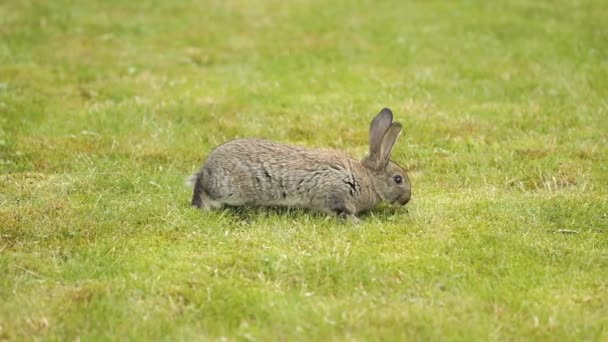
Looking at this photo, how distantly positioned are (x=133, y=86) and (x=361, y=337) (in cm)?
1061

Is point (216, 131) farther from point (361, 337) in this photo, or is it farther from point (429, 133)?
point (361, 337)

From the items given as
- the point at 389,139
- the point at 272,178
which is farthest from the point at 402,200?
the point at 272,178

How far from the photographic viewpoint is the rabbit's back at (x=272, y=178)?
31.7 feet

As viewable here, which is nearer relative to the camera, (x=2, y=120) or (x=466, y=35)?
(x=2, y=120)

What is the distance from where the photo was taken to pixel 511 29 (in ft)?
66.3

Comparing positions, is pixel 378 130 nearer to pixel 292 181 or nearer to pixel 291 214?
pixel 292 181

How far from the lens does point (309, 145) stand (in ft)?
42.6

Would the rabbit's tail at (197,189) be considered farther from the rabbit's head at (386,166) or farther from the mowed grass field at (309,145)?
the rabbit's head at (386,166)

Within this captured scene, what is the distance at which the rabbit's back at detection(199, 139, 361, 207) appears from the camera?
966cm

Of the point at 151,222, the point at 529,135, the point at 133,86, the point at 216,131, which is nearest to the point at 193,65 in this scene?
the point at 133,86

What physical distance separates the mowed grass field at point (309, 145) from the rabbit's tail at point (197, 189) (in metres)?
0.26

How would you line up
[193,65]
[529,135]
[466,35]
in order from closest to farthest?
[529,135], [193,65], [466,35]

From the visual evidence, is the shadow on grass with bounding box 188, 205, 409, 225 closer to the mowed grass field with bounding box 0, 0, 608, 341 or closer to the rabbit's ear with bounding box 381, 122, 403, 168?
the mowed grass field with bounding box 0, 0, 608, 341

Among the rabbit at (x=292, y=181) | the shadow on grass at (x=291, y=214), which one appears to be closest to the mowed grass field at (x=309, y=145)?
the shadow on grass at (x=291, y=214)
